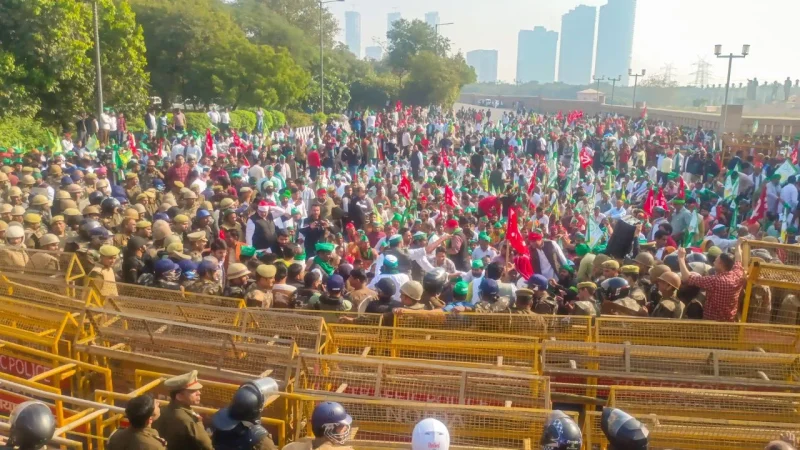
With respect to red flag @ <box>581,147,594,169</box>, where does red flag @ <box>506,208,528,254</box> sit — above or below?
below

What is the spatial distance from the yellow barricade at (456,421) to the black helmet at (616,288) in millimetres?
3176

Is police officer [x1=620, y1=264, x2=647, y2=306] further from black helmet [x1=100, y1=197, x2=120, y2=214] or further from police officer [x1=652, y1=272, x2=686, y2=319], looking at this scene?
black helmet [x1=100, y1=197, x2=120, y2=214]

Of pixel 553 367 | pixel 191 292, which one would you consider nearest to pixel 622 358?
pixel 553 367

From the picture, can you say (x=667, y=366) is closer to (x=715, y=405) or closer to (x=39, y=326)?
(x=715, y=405)

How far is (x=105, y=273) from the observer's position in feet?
25.7

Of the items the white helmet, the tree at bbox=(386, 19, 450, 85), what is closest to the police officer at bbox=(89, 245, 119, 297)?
the white helmet

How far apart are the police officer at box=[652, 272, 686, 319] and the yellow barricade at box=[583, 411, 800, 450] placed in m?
2.42

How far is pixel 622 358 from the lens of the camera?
602cm

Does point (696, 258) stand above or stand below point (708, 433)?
above

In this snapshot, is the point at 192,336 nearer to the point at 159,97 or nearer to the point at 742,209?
the point at 742,209

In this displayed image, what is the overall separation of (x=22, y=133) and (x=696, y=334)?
23.7 meters

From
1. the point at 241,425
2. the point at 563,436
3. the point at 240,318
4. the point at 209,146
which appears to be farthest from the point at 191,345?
the point at 209,146

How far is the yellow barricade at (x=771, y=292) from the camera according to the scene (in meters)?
6.67

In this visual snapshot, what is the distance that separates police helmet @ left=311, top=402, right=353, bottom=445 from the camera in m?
3.89
